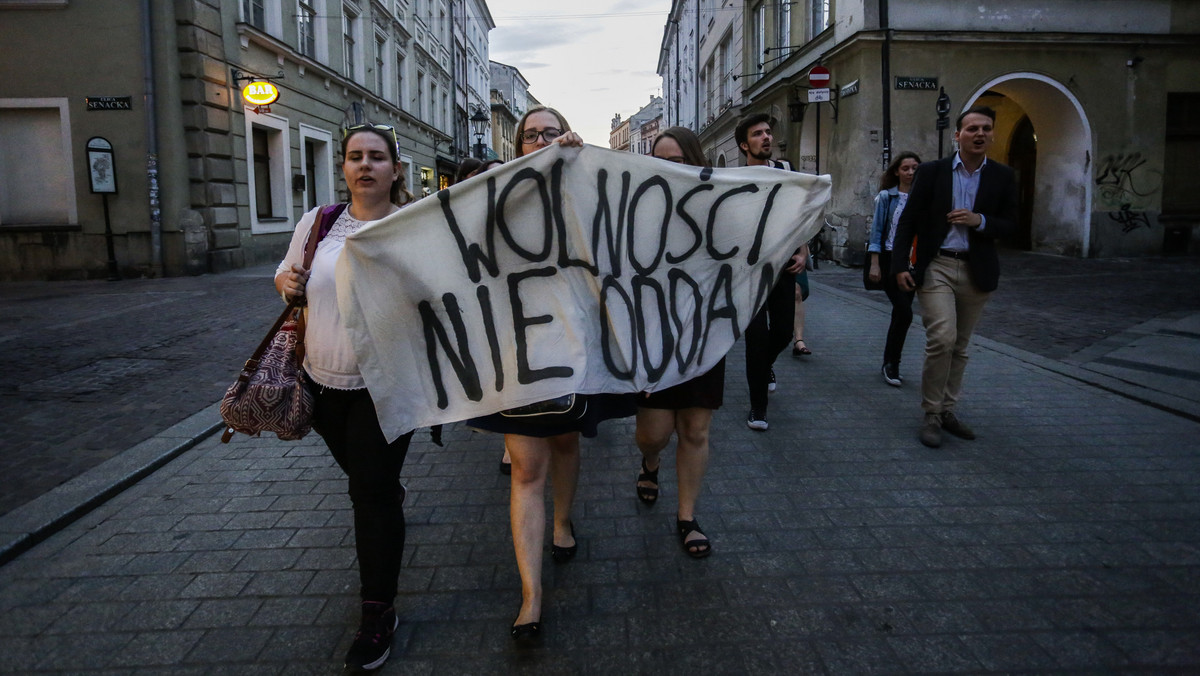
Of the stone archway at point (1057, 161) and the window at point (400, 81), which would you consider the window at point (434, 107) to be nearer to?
the window at point (400, 81)

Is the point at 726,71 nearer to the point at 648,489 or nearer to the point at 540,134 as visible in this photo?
the point at 648,489

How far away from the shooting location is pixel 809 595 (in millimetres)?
2889

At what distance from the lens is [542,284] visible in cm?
277

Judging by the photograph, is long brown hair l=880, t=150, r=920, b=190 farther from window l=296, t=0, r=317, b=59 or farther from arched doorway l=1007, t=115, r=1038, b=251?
window l=296, t=0, r=317, b=59

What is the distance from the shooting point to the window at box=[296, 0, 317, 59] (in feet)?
64.4

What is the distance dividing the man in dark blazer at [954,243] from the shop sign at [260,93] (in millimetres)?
15242

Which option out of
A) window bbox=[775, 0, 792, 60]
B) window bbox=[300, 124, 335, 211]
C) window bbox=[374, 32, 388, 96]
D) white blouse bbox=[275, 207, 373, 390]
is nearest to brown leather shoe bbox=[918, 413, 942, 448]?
white blouse bbox=[275, 207, 373, 390]

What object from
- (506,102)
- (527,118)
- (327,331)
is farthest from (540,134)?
(506,102)

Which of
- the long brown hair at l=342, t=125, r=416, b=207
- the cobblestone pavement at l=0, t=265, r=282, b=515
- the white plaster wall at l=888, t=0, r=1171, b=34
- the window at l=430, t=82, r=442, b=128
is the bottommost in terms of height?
the cobblestone pavement at l=0, t=265, r=282, b=515

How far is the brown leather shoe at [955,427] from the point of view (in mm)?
4844

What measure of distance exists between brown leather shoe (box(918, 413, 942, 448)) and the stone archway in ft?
45.3

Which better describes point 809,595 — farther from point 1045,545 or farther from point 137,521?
point 137,521

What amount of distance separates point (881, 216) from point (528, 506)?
16.1 feet

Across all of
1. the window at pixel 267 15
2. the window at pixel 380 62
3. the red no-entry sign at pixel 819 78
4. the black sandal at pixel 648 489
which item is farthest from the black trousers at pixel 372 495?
the window at pixel 380 62
